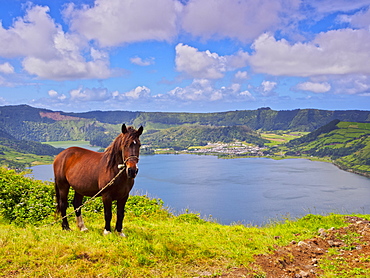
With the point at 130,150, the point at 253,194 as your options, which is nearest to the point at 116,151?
the point at 130,150

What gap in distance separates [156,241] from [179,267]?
1298mm

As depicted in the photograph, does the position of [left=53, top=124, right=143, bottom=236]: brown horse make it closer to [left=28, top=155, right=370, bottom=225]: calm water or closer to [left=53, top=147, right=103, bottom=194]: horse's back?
[left=53, top=147, right=103, bottom=194]: horse's back

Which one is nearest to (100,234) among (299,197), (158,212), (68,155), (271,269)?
(68,155)

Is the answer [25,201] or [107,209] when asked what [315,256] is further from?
[25,201]

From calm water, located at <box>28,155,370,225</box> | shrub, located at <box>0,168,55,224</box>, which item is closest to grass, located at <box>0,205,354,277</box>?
shrub, located at <box>0,168,55,224</box>

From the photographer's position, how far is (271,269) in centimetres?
617

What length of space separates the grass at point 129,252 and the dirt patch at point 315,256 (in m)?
0.36

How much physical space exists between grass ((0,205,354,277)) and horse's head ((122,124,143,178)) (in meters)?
1.62

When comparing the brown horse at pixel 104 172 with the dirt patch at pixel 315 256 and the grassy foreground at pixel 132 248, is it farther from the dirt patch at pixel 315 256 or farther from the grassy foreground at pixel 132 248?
the dirt patch at pixel 315 256

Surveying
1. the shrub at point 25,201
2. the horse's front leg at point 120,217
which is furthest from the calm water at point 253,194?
the horse's front leg at point 120,217

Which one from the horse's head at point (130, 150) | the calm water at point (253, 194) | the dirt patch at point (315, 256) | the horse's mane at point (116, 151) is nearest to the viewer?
the dirt patch at point (315, 256)

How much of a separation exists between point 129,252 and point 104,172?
6.80ft

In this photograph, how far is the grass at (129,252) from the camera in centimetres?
552

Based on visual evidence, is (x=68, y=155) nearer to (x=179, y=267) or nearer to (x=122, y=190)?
(x=122, y=190)
